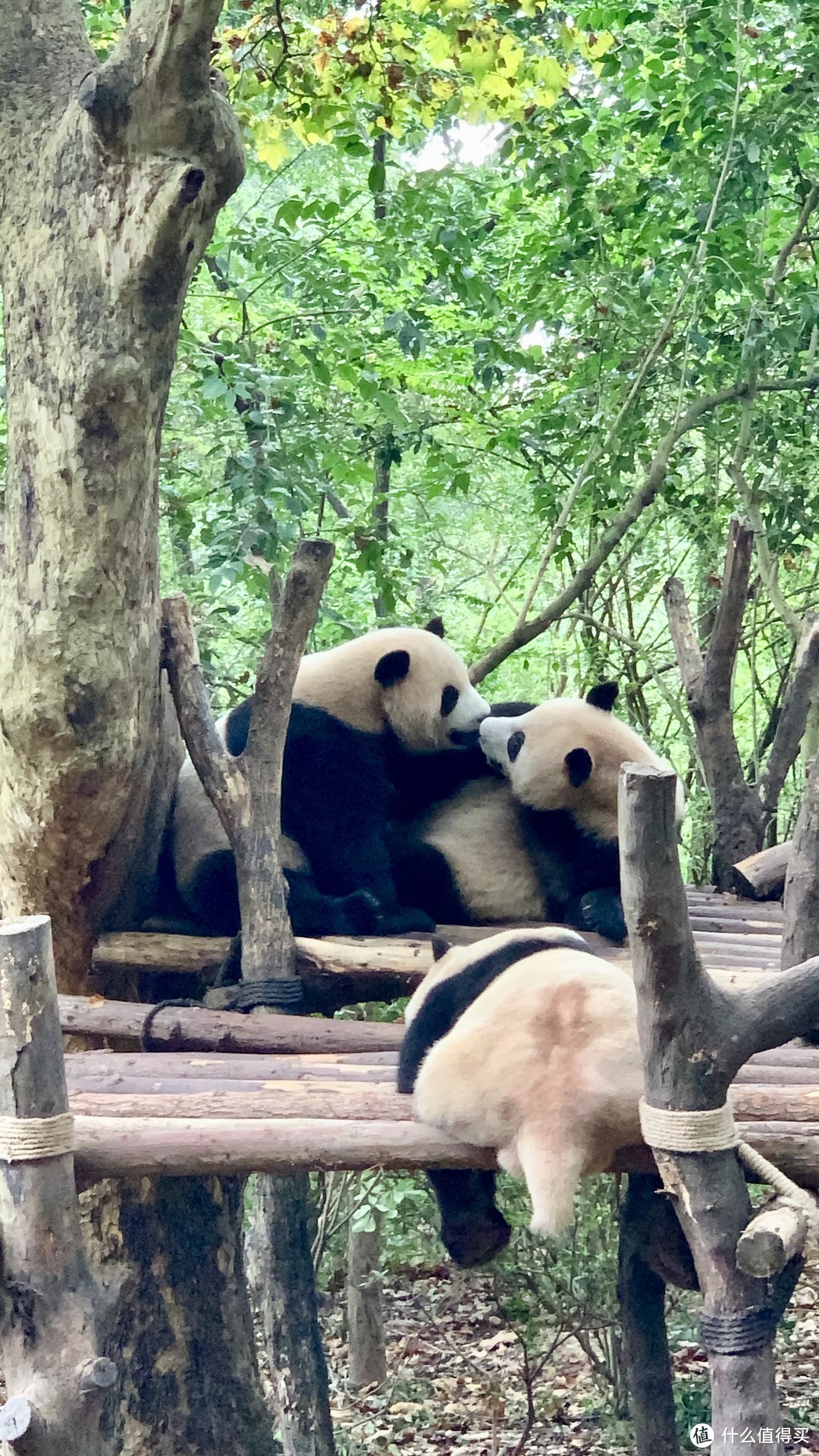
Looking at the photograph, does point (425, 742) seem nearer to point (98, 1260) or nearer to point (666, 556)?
point (98, 1260)

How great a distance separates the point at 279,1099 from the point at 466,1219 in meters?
0.47

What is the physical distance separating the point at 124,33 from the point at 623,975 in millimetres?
2443

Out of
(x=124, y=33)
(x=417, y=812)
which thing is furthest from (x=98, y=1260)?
(x=124, y=33)

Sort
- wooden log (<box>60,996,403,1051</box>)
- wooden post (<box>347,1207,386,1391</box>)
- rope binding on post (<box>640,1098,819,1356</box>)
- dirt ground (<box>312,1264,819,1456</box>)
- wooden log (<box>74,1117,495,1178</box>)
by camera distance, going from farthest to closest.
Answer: wooden post (<box>347,1207,386,1391</box>)
dirt ground (<box>312,1264,819,1456</box>)
wooden log (<box>60,996,403,1051</box>)
wooden log (<box>74,1117,495,1178</box>)
rope binding on post (<box>640,1098,819,1356</box>)

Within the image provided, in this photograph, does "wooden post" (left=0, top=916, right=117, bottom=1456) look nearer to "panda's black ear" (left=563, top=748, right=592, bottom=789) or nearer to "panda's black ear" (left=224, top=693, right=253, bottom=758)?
"panda's black ear" (left=224, top=693, right=253, bottom=758)

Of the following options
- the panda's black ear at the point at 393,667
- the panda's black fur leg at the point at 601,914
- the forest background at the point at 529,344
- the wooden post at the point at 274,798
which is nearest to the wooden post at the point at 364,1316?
the forest background at the point at 529,344

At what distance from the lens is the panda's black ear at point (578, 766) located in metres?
3.85

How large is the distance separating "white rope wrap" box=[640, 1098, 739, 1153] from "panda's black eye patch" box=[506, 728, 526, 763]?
89.3 inches

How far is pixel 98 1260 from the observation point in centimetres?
362

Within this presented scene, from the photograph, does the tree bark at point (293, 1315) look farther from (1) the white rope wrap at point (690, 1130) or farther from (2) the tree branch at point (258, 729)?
(1) the white rope wrap at point (690, 1130)

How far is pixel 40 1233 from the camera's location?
2.06m

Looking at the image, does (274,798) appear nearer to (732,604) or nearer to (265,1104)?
(265,1104)

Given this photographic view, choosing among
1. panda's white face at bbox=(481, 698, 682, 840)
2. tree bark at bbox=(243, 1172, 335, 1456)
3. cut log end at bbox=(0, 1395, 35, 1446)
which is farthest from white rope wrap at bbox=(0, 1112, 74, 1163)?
panda's white face at bbox=(481, 698, 682, 840)

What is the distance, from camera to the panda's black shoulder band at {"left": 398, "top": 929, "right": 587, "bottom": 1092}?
2.44 metres
